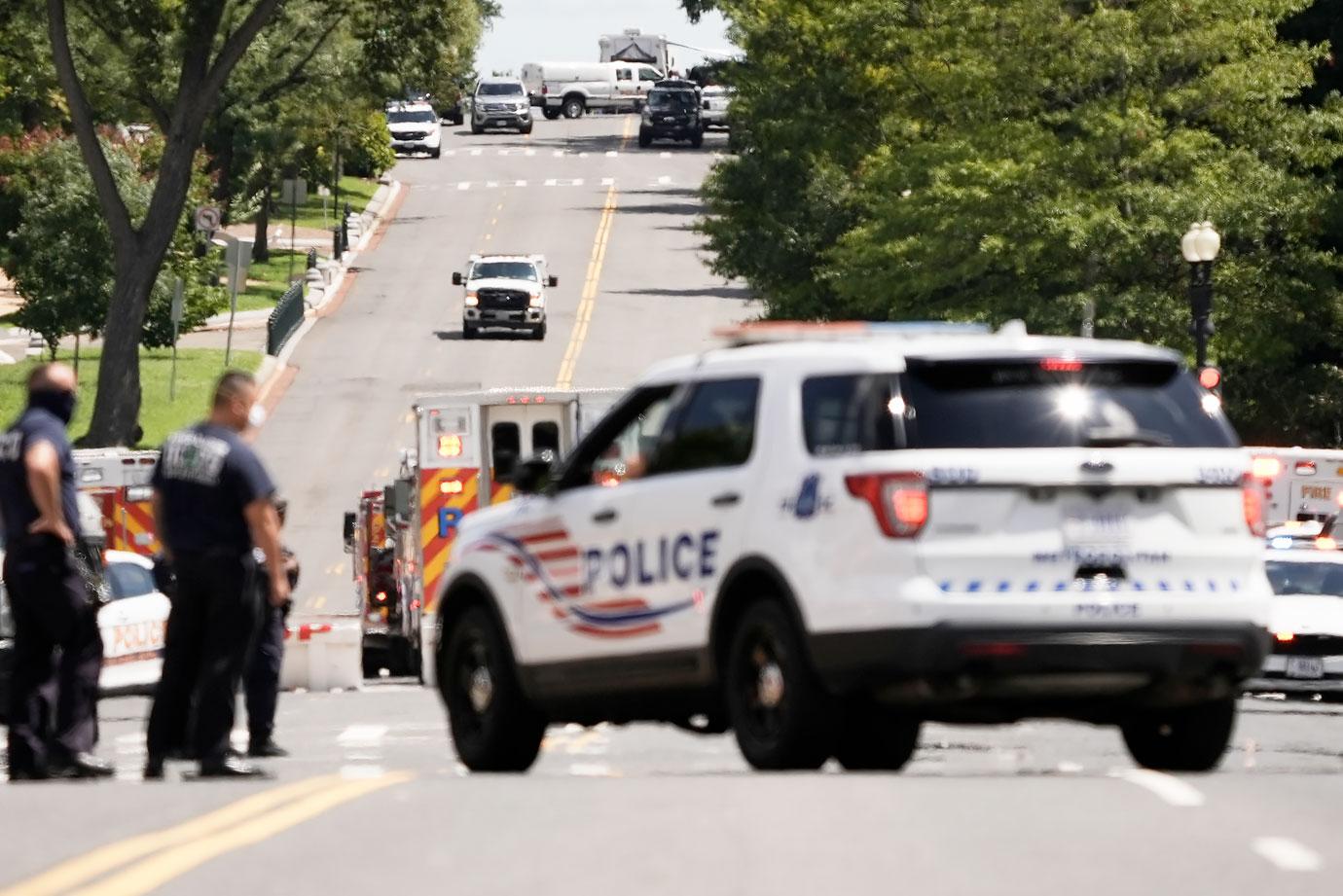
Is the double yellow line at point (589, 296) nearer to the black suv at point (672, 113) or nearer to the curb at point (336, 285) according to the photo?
the curb at point (336, 285)

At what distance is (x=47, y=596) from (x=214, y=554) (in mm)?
1249

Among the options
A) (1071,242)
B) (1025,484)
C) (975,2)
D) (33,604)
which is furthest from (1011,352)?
(975,2)

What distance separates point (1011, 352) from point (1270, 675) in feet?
51.1

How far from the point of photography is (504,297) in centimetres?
6400

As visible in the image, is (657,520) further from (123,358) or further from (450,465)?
(123,358)

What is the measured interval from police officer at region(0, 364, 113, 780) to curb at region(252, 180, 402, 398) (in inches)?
1644

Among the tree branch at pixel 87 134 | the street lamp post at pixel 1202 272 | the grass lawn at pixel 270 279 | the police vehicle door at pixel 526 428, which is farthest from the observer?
the grass lawn at pixel 270 279

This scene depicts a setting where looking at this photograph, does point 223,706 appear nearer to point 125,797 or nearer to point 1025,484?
point 125,797

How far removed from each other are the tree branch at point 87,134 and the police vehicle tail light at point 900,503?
34.4 m

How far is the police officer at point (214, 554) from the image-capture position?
13.0 m

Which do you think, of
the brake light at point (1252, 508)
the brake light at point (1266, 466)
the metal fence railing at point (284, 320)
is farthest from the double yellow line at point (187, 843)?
the metal fence railing at point (284, 320)

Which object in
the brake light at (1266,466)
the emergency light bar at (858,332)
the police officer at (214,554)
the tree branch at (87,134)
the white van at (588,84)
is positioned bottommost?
the brake light at (1266,466)

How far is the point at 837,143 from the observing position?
56188 mm

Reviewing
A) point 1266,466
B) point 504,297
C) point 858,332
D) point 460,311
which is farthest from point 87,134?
point 858,332
